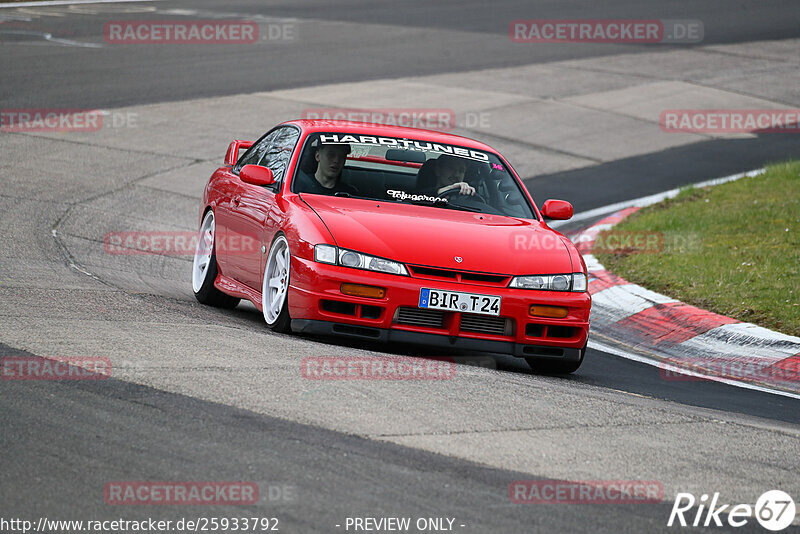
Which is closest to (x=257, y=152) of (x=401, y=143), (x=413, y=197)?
(x=401, y=143)

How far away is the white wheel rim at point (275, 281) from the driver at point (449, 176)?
1300mm

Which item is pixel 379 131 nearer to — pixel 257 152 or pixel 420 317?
pixel 257 152

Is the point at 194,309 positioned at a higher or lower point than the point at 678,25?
lower

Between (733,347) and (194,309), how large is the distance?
3.97 m

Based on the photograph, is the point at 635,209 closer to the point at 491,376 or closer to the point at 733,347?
the point at 733,347

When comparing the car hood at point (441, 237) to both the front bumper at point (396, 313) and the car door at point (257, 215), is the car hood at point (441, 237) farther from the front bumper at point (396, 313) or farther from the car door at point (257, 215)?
the car door at point (257, 215)

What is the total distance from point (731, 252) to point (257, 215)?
512 cm

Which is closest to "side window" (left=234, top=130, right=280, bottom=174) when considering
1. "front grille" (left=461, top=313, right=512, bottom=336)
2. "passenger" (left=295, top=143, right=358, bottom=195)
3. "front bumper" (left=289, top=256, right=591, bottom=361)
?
"passenger" (left=295, top=143, right=358, bottom=195)

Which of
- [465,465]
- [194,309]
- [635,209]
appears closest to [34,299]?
[194,309]

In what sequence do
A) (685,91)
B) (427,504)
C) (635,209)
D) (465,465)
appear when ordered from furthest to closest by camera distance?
1. (685,91)
2. (635,209)
3. (465,465)
4. (427,504)

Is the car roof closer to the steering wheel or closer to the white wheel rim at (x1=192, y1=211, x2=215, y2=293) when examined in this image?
the steering wheel

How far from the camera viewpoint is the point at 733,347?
863 centimetres

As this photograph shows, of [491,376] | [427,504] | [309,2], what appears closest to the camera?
[427,504]

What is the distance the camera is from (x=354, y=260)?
7105 mm
